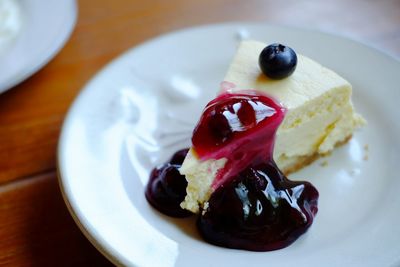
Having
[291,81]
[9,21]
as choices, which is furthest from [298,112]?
[9,21]

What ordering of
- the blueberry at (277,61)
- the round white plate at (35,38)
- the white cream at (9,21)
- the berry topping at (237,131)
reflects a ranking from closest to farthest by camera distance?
the berry topping at (237,131)
the blueberry at (277,61)
the round white plate at (35,38)
the white cream at (9,21)

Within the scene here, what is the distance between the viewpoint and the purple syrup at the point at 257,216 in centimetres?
132

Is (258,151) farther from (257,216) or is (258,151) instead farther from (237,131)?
(257,216)

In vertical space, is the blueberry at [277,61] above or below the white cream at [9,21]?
above

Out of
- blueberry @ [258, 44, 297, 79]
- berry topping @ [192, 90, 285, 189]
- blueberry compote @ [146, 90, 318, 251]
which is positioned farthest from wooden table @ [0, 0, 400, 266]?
blueberry @ [258, 44, 297, 79]

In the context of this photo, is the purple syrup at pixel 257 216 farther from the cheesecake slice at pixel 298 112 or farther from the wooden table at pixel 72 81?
the wooden table at pixel 72 81

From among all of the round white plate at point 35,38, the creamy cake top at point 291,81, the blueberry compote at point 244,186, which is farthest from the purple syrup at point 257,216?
the round white plate at point 35,38

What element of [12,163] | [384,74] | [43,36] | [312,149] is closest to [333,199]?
[312,149]

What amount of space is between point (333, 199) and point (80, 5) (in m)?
1.57

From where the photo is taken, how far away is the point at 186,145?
1.67 meters

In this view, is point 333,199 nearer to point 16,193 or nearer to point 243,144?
point 243,144

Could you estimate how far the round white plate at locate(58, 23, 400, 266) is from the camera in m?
1.26

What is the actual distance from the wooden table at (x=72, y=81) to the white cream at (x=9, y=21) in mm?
180

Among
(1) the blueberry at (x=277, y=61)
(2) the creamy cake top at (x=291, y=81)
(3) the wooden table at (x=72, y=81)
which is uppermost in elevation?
(1) the blueberry at (x=277, y=61)
